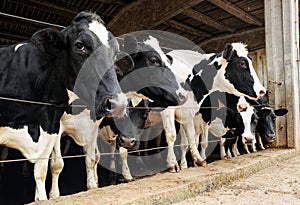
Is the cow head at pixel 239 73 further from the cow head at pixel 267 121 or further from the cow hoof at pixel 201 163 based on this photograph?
the cow head at pixel 267 121

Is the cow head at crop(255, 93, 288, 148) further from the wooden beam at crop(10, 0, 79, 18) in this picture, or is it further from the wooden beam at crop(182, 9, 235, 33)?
the wooden beam at crop(10, 0, 79, 18)

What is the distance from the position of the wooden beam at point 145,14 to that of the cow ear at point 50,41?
3604mm

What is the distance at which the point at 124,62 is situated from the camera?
3088 mm

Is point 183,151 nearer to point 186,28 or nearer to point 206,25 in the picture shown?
point 186,28

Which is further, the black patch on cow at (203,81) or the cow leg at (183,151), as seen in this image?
the black patch on cow at (203,81)

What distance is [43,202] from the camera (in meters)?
2.11

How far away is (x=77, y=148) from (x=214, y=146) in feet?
8.05

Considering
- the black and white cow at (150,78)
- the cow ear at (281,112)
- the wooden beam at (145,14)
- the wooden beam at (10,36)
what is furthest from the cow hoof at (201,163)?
the wooden beam at (10,36)

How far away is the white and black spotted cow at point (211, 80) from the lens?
389 centimetres

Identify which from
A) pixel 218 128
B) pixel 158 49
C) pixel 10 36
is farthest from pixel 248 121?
pixel 10 36

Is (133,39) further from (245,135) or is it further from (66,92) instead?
(245,135)

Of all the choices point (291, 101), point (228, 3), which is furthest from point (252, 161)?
point (228, 3)

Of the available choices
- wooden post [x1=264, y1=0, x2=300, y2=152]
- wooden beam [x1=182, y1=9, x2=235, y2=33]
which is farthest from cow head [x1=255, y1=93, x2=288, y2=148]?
wooden beam [x1=182, y1=9, x2=235, y2=33]

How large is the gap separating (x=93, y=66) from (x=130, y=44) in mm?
1198
